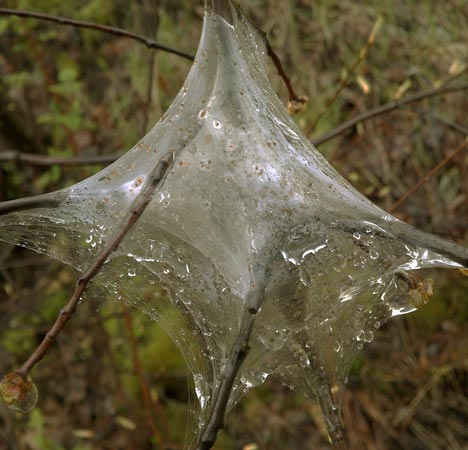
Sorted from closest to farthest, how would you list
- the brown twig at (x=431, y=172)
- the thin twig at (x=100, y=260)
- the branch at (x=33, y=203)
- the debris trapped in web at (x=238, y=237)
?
the thin twig at (x=100, y=260), the branch at (x=33, y=203), the debris trapped in web at (x=238, y=237), the brown twig at (x=431, y=172)

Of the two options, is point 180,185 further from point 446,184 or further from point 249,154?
point 446,184

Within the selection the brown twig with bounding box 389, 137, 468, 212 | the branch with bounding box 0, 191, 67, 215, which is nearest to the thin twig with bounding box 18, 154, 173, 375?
the branch with bounding box 0, 191, 67, 215

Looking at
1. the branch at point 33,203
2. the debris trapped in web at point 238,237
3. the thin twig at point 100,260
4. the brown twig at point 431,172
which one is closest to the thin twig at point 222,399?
the thin twig at point 100,260

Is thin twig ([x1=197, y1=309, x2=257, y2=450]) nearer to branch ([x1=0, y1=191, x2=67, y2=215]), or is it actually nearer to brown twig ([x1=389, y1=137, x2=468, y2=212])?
branch ([x1=0, y1=191, x2=67, y2=215])

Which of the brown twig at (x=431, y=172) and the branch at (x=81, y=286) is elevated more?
the brown twig at (x=431, y=172)

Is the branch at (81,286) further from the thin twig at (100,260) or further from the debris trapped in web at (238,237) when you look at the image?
the debris trapped in web at (238,237)

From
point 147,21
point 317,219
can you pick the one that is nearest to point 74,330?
point 147,21
